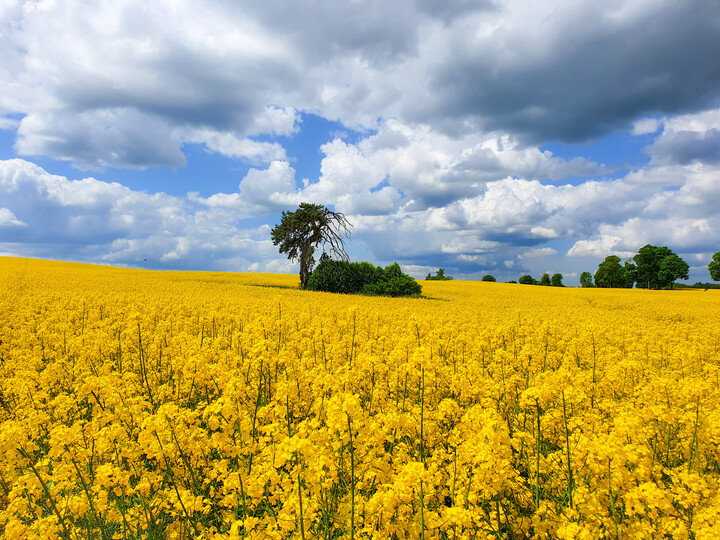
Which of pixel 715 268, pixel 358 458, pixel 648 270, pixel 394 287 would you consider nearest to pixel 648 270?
pixel 648 270

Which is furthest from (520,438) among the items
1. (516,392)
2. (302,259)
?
(302,259)

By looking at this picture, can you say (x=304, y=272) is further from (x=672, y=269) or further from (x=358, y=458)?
(x=672, y=269)

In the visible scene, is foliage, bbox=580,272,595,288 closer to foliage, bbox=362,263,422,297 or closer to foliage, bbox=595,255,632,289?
foliage, bbox=595,255,632,289

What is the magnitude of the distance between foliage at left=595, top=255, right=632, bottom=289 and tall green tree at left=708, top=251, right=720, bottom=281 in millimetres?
13177

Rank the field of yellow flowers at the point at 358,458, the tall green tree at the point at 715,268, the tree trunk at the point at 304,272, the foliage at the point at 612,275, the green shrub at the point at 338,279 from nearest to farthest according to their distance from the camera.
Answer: the field of yellow flowers at the point at 358,458, the green shrub at the point at 338,279, the tree trunk at the point at 304,272, the tall green tree at the point at 715,268, the foliage at the point at 612,275

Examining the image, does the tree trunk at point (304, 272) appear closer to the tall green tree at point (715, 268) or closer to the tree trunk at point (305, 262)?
the tree trunk at point (305, 262)

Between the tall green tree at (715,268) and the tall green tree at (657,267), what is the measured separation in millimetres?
3916

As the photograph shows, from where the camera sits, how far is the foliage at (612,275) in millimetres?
78250

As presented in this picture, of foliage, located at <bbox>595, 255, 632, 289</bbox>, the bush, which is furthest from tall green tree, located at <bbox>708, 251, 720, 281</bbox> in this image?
the bush

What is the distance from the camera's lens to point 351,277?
33938mm

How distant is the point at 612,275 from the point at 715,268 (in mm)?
16618

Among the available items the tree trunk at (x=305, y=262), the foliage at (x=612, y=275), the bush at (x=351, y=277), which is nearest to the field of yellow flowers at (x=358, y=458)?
the bush at (x=351, y=277)

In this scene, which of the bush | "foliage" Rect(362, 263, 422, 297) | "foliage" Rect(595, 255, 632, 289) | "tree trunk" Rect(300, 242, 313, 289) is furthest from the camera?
"foliage" Rect(595, 255, 632, 289)

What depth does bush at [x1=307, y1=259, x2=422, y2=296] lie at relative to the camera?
109 feet
